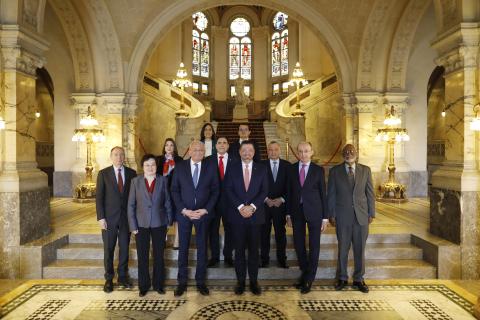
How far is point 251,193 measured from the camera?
448 centimetres

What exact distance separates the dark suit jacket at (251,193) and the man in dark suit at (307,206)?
0.46 metres

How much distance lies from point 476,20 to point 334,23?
17.4 feet

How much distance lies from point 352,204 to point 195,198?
1972 millimetres

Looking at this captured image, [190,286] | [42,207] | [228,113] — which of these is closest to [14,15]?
[42,207]

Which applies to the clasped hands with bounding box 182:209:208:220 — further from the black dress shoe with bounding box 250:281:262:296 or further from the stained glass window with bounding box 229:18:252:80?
the stained glass window with bounding box 229:18:252:80

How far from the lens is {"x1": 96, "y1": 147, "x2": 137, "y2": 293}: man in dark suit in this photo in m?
4.67

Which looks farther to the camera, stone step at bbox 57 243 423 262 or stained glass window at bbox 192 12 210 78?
stained glass window at bbox 192 12 210 78

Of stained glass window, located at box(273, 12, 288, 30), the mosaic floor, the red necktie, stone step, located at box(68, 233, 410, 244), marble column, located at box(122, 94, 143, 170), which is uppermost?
stained glass window, located at box(273, 12, 288, 30)

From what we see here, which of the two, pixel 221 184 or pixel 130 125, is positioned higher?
pixel 130 125

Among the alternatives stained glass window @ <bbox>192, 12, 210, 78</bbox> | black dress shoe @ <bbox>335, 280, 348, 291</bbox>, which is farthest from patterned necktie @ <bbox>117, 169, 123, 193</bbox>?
stained glass window @ <bbox>192, 12, 210, 78</bbox>

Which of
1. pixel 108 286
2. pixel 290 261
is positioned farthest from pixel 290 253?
pixel 108 286

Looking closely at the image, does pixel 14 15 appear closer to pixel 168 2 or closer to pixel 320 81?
pixel 168 2

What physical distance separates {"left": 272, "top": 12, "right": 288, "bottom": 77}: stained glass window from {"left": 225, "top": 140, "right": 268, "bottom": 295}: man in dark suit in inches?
762

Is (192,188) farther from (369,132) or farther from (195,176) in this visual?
(369,132)
